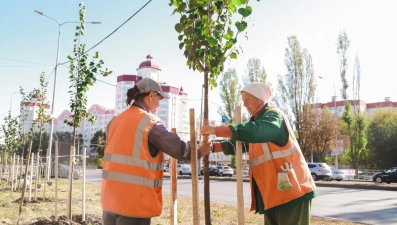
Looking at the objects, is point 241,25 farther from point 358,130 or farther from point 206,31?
point 358,130

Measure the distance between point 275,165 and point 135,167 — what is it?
113 cm

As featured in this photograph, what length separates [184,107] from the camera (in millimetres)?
102375

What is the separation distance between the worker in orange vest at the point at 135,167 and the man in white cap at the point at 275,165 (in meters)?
0.37

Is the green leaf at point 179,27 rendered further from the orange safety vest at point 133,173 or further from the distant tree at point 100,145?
the distant tree at point 100,145

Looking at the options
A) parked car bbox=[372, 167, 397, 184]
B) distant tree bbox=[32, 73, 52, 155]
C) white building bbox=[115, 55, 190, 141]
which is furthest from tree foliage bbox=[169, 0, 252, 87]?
white building bbox=[115, 55, 190, 141]

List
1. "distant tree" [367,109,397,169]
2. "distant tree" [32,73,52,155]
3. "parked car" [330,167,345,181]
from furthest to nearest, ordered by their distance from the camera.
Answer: "distant tree" [367,109,397,169] → "parked car" [330,167,345,181] → "distant tree" [32,73,52,155]

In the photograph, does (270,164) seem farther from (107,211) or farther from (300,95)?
(300,95)

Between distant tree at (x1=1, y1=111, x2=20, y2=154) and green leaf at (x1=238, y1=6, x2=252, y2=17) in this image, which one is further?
distant tree at (x1=1, y1=111, x2=20, y2=154)

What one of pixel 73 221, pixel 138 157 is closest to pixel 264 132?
pixel 138 157

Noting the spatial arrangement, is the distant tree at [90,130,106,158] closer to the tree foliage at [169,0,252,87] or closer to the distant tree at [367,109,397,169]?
the tree foliage at [169,0,252,87]

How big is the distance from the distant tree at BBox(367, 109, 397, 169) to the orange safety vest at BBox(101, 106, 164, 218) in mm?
43213

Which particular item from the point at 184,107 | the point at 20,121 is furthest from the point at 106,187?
the point at 184,107

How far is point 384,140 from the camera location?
40375mm

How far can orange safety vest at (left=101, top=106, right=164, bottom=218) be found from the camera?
8.55 feet
